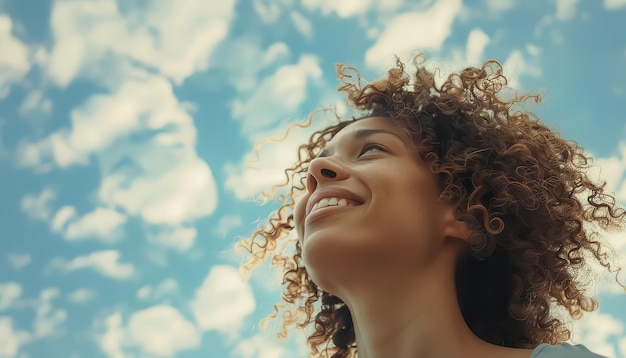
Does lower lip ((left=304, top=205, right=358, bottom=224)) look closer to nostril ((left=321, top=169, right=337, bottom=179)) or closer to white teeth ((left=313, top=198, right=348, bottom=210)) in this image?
white teeth ((left=313, top=198, right=348, bottom=210))

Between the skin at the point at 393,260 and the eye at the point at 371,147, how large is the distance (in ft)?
0.39

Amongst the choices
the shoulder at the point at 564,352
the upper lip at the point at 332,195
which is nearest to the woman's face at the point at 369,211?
the upper lip at the point at 332,195

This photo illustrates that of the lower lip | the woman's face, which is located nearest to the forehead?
the woman's face

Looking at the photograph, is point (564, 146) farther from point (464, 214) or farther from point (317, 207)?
point (317, 207)

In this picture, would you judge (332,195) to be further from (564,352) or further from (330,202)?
(564,352)

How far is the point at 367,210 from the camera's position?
2.50 metres

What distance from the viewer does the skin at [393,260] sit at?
2.43m

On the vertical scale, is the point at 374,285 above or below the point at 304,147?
below

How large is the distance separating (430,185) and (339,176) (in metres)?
0.34

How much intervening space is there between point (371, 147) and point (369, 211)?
0.39m

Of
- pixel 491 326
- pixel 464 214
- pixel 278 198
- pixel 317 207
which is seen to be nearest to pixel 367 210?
pixel 317 207

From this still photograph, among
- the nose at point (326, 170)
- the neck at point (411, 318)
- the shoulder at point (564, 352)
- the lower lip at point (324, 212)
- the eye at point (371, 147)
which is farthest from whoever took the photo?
the eye at point (371, 147)

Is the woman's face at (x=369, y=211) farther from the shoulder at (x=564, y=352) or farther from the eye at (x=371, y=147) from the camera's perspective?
the shoulder at (x=564, y=352)

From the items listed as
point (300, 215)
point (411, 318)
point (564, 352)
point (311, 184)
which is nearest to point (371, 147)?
point (311, 184)
